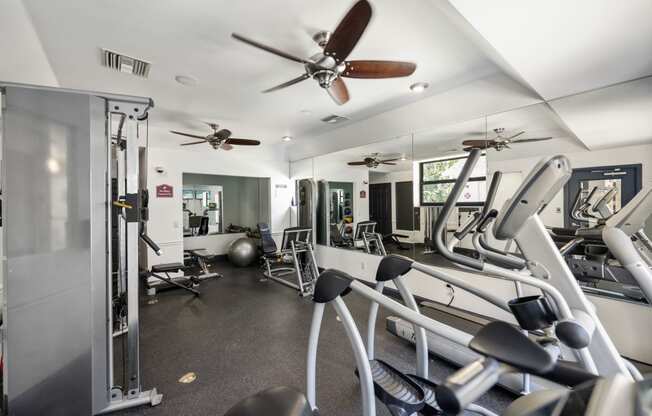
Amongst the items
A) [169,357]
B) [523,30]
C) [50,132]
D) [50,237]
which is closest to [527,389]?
[523,30]

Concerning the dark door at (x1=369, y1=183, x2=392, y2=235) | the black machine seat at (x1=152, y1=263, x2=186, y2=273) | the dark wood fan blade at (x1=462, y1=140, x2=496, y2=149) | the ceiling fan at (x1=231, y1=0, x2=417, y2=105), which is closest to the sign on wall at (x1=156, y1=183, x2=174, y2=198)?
the black machine seat at (x1=152, y1=263, x2=186, y2=273)

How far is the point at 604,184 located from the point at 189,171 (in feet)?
20.1

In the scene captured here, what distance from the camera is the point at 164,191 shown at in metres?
5.27

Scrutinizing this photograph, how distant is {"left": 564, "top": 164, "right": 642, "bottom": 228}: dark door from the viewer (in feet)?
7.77

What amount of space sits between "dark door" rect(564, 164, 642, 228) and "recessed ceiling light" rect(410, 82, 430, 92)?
5.66ft

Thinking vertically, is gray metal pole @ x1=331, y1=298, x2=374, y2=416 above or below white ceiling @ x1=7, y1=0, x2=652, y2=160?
below

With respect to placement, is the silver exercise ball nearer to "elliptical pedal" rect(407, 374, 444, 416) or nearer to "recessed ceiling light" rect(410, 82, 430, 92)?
"recessed ceiling light" rect(410, 82, 430, 92)

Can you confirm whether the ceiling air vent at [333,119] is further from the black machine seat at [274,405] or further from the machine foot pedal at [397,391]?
the black machine seat at [274,405]

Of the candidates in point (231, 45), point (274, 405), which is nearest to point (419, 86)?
point (231, 45)

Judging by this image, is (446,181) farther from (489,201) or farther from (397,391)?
(397,391)

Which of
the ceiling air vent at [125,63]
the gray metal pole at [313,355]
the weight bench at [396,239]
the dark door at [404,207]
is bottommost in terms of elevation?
the gray metal pole at [313,355]

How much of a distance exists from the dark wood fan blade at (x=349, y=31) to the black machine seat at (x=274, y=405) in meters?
1.80

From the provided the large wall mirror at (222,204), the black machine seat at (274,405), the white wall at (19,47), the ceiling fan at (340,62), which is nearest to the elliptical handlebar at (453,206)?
the black machine seat at (274,405)

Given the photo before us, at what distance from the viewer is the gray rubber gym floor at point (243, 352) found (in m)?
2.00
